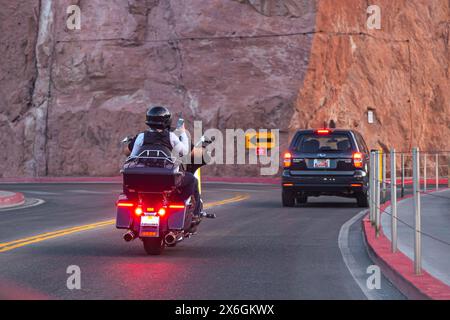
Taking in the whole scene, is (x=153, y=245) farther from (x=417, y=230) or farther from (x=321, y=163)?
(x=321, y=163)

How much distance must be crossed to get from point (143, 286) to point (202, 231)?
690cm

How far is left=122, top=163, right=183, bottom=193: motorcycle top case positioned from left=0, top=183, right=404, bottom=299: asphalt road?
0.94 meters

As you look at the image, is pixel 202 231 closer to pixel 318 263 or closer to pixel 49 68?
pixel 318 263

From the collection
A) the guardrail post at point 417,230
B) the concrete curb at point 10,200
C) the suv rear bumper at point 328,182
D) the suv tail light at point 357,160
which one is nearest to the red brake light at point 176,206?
the guardrail post at point 417,230

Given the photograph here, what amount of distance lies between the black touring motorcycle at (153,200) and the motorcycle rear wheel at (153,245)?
17cm

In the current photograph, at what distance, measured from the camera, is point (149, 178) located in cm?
1197

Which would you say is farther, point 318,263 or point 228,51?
point 228,51

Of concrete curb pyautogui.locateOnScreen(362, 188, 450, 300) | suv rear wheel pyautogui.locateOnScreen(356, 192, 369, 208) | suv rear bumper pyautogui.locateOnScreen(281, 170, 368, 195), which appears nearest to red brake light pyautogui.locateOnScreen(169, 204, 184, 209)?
concrete curb pyautogui.locateOnScreen(362, 188, 450, 300)

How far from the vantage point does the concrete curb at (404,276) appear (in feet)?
28.1

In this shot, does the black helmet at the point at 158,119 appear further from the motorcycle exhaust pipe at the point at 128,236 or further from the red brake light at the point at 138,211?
the motorcycle exhaust pipe at the point at 128,236

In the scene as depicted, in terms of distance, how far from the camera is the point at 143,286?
9633mm

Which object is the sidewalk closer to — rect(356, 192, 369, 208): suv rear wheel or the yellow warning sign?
rect(356, 192, 369, 208): suv rear wheel
